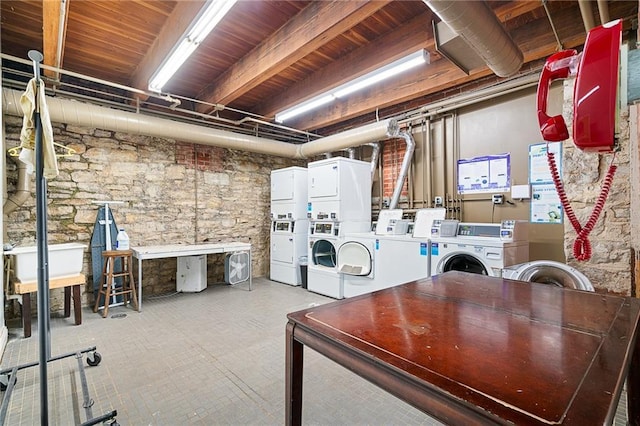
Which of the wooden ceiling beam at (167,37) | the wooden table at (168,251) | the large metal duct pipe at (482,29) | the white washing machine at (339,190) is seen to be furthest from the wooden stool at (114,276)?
the large metal duct pipe at (482,29)

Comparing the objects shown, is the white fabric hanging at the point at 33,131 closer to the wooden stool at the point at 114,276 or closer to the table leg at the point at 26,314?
the table leg at the point at 26,314

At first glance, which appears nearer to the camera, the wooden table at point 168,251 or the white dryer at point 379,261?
the white dryer at point 379,261

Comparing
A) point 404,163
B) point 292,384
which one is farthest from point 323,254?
point 292,384

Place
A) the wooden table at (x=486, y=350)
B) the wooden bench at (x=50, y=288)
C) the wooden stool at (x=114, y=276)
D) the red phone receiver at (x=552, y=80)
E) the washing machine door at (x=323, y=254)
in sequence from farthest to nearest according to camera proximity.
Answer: the washing machine door at (x=323, y=254) < the wooden stool at (x=114, y=276) < the wooden bench at (x=50, y=288) < the red phone receiver at (x=552, y=80) < the wooden table at (x=486, y=350)

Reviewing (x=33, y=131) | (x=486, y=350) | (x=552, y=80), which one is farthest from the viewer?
(x=33, y=131)

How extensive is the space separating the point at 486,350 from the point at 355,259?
355 centimetres

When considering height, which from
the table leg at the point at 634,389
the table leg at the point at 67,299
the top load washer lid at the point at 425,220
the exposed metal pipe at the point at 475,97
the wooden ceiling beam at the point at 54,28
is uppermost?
the wooden ceiling beam at the point at 54,28

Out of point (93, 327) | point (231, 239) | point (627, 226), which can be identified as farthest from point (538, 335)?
point (231, 239)

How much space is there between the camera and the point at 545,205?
11.4ft

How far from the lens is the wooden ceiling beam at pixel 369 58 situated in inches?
112

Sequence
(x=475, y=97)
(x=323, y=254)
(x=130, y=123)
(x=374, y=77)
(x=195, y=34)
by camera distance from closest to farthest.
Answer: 1. (x=195, y=34)
2. (x=374, y=77)
3. (x=475, y=97)
4. (x=130, y=123)
5. (x=323, y=254)

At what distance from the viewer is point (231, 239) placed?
5.53 metres

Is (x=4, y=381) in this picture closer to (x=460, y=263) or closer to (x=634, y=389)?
(x=634, y=389)

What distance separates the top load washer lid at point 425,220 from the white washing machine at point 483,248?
31 cm
